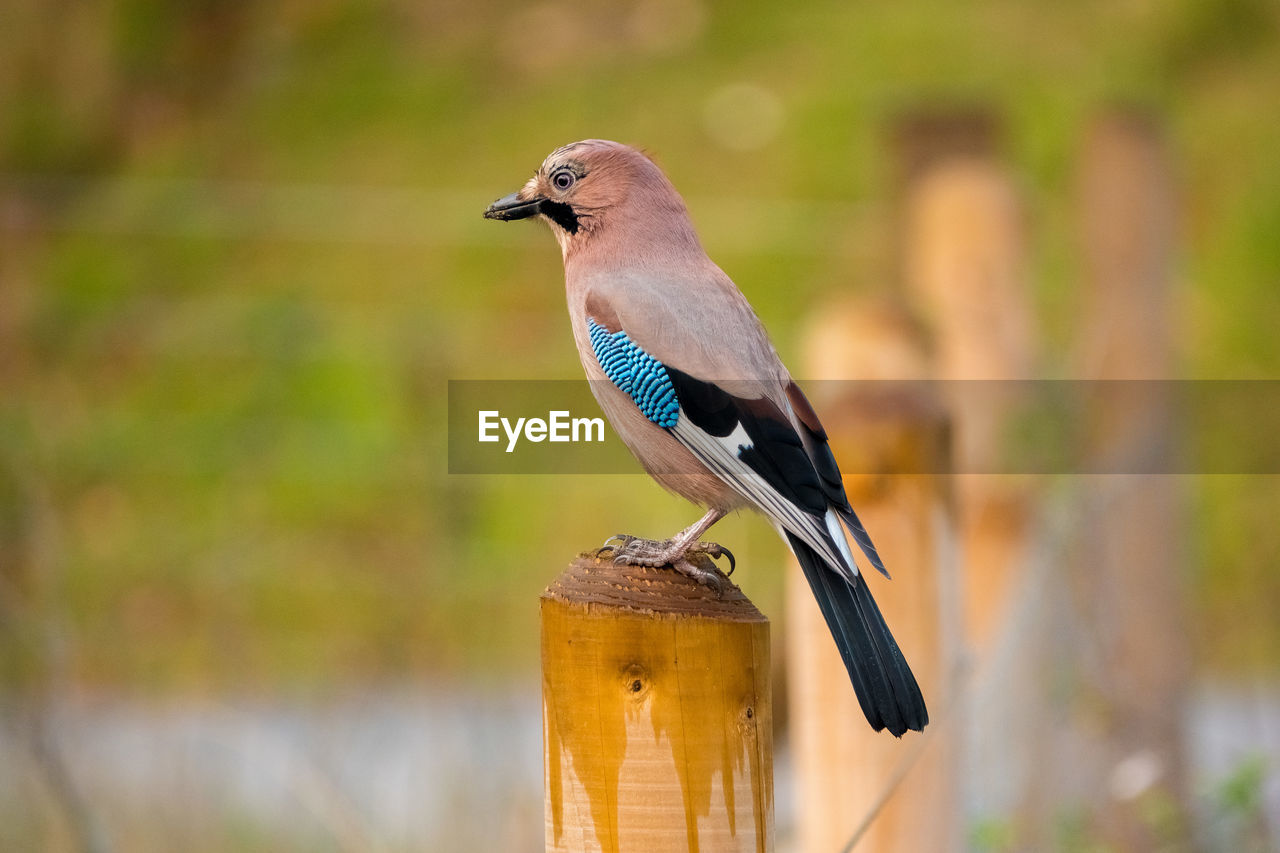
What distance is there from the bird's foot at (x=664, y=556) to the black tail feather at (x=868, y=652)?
161 millimetres

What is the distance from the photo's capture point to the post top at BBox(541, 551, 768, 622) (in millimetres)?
2178

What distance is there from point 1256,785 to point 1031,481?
1.26 meters

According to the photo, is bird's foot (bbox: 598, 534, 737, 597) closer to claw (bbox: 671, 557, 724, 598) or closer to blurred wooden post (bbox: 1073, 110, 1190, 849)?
claw (bbox: 671, 557, 724, 598)

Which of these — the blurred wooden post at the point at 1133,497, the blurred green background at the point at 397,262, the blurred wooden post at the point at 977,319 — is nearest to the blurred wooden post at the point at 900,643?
the blurred wooden post at the point at 1133,497

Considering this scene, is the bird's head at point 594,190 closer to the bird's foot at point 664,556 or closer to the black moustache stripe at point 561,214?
the black moustache stripe at point 561,214

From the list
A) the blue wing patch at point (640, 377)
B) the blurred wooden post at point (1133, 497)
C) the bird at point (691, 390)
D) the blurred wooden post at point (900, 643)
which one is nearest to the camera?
the bird at point (691, 390)

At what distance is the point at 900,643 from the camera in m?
3.26

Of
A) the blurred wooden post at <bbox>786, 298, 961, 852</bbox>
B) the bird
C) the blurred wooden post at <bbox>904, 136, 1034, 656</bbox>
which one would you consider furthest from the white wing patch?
the blurred wooden post at <bbox>904, 136, 1034, 656</bbox>

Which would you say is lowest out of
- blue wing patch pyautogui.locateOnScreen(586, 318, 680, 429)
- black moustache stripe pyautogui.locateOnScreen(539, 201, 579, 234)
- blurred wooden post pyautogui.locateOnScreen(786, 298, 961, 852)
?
blurred wooden post pyautogui.locateOnScreen(786, 298, 961, 852)

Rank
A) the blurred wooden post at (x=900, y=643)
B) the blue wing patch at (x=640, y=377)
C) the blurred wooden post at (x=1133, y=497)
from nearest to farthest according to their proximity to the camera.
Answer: the blue wing patch at (x=640, y=377) < the blurred wooden post at (x=900, y=643) < the blurred wooden post at (x=1133, y=497)

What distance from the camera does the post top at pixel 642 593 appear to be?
85.7 inches

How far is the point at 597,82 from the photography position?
11.3 meters

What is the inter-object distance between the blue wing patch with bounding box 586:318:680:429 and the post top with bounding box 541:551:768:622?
44 cm

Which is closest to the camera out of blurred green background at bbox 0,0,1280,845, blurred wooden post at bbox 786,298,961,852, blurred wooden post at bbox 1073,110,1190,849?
blurred wooden post at bbox 786,298,961,852
